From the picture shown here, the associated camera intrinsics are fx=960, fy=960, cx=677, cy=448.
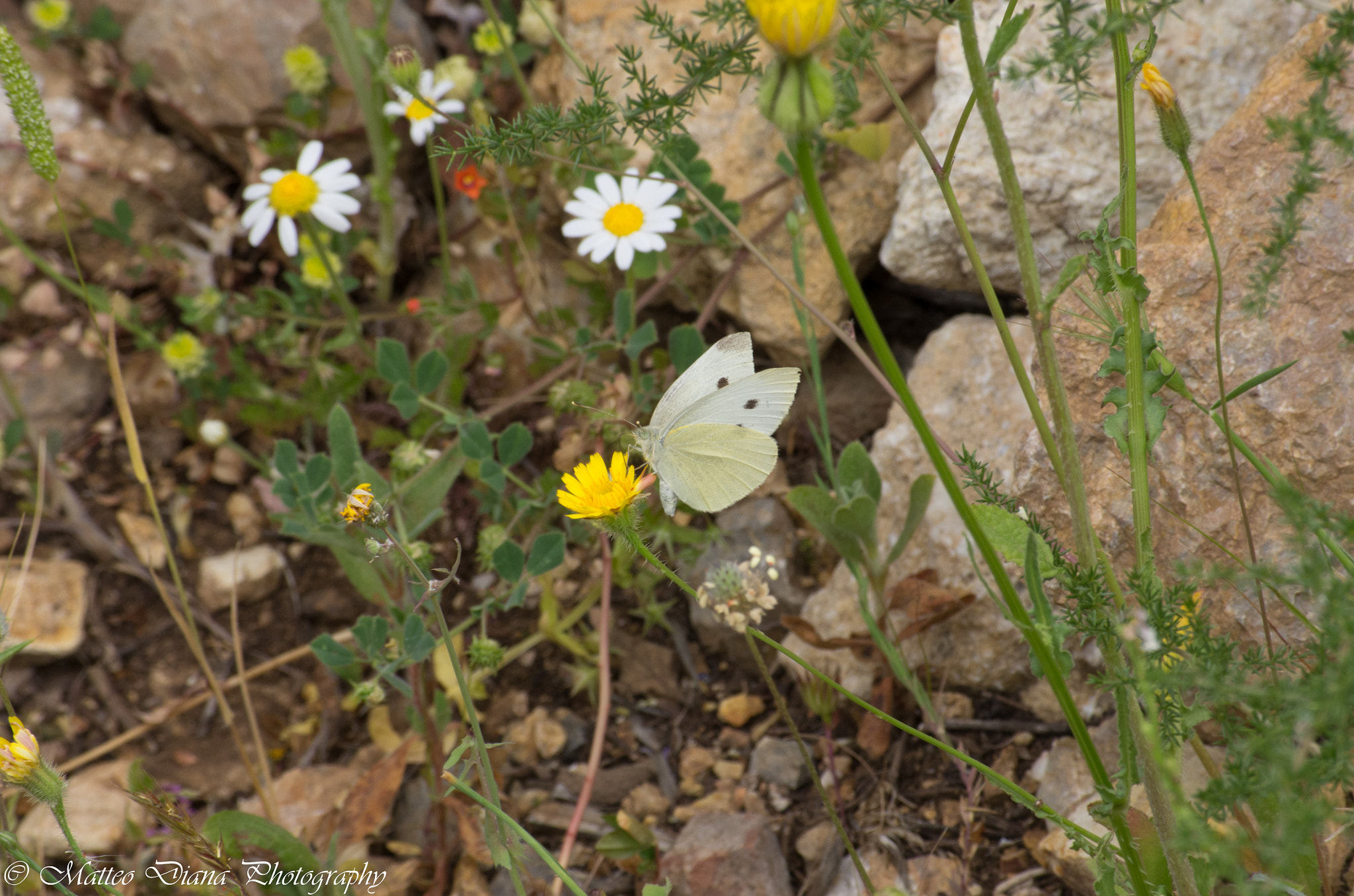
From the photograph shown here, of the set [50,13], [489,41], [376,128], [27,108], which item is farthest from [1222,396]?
[50,13]

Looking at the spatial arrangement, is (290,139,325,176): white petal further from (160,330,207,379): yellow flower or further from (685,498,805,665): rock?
(685,498,805,665): rock

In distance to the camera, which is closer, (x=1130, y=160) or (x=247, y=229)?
(x=1130, y=160)

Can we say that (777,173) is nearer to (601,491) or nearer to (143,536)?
(601,491)

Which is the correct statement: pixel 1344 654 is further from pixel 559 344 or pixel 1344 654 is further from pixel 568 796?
pixel 559 344

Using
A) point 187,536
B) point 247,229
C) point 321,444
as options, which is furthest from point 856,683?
point 247,229

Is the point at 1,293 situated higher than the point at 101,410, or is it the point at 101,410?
the point at 1,293

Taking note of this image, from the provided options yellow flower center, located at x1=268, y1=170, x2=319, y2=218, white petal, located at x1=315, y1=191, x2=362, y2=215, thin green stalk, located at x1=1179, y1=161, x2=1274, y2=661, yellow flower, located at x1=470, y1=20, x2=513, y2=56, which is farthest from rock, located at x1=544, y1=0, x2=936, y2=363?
thin green stalk, located at x1=1179, y1=161, x2=1274, y2=661

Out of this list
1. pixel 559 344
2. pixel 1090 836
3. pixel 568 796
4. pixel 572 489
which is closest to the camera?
pixel 1090 836
